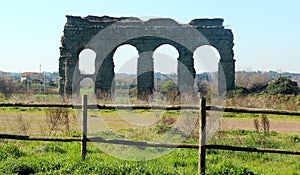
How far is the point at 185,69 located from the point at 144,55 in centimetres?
317

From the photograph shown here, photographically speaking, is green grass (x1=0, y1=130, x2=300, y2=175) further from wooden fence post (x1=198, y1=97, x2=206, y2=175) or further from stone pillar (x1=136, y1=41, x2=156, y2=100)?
stone pillar (x1=136, y1=41, x2=156, y2=100)

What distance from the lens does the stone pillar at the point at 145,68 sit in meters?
29.6

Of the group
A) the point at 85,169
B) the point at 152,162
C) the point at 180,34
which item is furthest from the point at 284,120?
the point at 180,34

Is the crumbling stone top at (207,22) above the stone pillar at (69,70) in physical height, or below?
above

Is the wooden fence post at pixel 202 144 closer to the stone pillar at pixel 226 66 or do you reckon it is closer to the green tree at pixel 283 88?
the green tree at pixel 283 88

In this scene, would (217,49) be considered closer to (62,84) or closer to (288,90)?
(288,90)

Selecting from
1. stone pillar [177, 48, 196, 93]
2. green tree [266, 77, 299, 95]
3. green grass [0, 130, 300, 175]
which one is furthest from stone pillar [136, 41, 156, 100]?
green grass [0, 130, 300, 175]

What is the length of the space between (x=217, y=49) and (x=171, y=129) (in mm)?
19211

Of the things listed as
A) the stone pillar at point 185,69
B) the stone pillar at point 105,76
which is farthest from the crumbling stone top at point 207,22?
the stone pillar at point 105,76

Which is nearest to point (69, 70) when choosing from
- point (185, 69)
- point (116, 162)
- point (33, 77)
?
point (185, 69)

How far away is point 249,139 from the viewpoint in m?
10.4

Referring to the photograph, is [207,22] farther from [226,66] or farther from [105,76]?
[105,76]

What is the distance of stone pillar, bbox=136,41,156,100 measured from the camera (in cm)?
2956

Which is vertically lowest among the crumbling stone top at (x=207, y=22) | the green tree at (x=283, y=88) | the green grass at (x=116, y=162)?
the green grass at (x=116, y=162)
